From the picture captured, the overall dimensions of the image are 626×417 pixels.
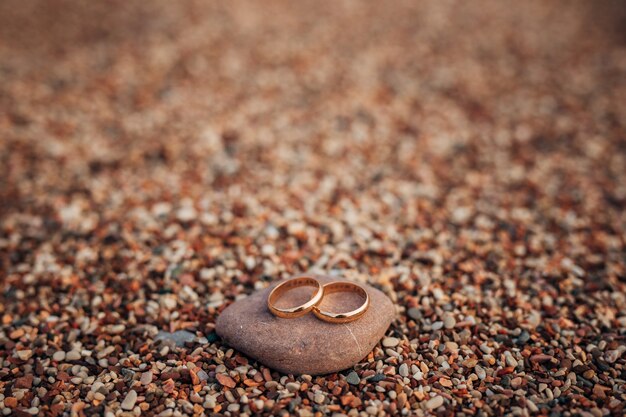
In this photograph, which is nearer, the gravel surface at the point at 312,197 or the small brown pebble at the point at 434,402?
the small brown pebble at the point at 434,402

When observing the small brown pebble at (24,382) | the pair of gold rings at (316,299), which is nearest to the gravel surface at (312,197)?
the small brown pebble at (24,382)

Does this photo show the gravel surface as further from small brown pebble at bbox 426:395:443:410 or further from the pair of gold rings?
the pair of gold rings

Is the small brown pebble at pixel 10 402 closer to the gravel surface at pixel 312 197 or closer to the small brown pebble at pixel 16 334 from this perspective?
the gravel surface at pixel 312 197

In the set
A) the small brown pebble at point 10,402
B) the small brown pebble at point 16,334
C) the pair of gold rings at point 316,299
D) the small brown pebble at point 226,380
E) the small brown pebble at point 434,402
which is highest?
the pair of gold rings at point 316,299

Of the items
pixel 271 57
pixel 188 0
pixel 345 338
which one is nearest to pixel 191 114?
pixel 271 57

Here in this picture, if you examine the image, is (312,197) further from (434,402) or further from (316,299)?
(434,402)

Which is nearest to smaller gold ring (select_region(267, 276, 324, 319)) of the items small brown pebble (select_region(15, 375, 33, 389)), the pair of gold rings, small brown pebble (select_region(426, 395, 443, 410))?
the pair of gold rings

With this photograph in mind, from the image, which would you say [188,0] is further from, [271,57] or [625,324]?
[625,324]
